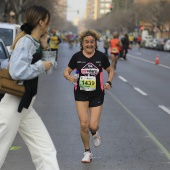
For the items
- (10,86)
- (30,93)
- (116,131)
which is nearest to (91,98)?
(30,93)

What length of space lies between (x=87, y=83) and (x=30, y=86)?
2005 millimetres

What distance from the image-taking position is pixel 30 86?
441 cm

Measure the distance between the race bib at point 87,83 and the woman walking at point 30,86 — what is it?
1789 mm

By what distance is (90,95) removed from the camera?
6.47 meters

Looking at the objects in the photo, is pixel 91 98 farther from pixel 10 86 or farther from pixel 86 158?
pixel 10 86

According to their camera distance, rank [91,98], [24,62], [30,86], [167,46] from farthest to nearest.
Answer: [167,46] < [91,98] < [30,86] < [24,62]

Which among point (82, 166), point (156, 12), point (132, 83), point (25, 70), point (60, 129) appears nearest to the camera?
point (25, 70)

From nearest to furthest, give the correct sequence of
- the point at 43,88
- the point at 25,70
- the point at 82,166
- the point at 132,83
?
1. the point at 25,70
2. the point at 82,166
3. the point at 43,88
4. the point at 132,83

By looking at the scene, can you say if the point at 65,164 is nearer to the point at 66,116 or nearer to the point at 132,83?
the point at 66,116

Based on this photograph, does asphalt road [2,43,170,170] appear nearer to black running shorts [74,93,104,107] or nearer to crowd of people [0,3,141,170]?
black running shorts [74,93,104,107]

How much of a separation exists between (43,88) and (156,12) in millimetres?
72842

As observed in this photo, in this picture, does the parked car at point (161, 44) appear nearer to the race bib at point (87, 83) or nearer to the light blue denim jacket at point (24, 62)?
the race bib at point (87, 83)

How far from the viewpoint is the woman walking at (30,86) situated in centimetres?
432

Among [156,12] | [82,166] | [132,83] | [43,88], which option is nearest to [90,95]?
[82,166]
